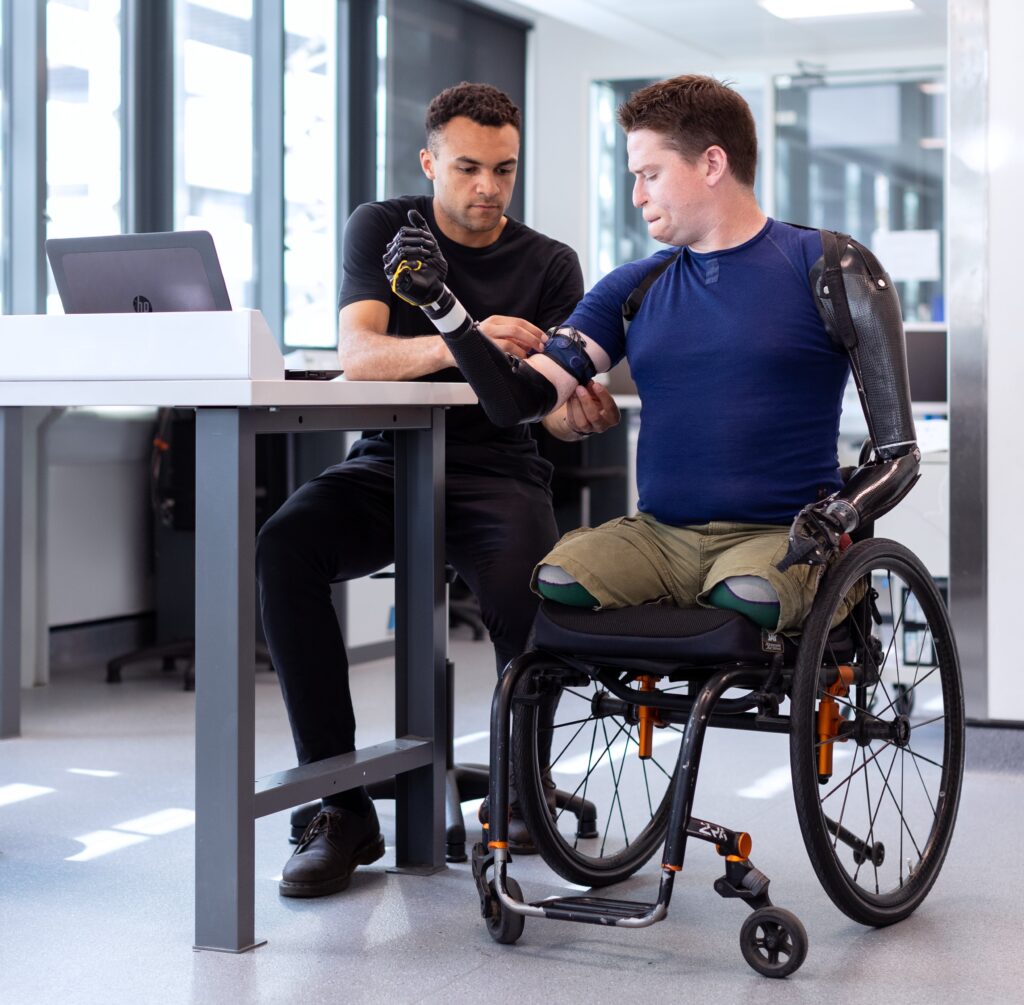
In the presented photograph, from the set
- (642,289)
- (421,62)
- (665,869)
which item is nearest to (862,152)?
(421,62)

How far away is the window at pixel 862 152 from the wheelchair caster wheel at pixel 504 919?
5.79 meters

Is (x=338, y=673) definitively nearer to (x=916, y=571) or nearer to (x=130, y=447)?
(x=916, y=571)

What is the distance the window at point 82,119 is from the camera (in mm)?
4547

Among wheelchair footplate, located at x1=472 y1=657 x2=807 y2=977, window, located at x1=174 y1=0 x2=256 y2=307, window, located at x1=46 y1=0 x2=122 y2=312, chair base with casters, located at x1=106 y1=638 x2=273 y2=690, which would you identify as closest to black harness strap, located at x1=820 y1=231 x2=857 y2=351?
wheelchair footplate, located at x1=472 y1=657 x2=807 y2=977

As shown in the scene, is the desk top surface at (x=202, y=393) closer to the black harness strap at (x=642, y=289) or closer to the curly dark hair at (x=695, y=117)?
the black harness strap at (x=642, y=289)

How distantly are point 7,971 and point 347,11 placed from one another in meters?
4.91

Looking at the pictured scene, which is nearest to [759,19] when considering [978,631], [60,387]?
[978,631]

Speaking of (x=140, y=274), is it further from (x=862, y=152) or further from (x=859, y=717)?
(x=862, y=152)

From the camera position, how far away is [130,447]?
15.5ft

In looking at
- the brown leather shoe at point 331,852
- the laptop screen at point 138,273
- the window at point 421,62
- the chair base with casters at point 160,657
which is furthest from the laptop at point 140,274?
the window at point 421,62

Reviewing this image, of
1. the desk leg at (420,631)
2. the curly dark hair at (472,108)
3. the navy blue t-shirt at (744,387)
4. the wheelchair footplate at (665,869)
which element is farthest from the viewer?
the curly dark hair at (472,108)

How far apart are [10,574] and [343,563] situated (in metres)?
1.44

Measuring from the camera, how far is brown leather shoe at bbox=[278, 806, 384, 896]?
2.21 meters

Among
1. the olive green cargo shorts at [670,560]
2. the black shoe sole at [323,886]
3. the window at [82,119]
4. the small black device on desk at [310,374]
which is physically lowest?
the black shoe sole at [323,886]
